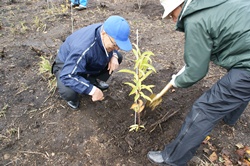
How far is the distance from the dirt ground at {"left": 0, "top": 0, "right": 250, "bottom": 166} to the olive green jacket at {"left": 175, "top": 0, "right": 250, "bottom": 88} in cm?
105

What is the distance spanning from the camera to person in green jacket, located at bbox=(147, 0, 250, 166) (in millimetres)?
1646

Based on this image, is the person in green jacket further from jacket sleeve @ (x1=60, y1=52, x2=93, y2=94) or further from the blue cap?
jacket sleeve @ (x1=60, y1=52, x2=93, y2=94)

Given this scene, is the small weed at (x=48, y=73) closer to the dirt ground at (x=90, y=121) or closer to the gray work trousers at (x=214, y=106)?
the dirt ground at (x=90, y=121)

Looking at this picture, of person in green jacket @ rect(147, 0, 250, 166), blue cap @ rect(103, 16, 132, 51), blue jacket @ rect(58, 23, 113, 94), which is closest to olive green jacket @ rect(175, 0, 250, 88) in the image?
person in green jacket @ rect(147, 0, 250, 166)

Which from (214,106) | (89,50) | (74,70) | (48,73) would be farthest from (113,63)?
(214,106)

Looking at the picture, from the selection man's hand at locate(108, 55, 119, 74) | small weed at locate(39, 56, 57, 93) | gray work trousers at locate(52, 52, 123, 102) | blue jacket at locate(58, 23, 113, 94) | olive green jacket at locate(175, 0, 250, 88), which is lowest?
small weed at locate(39, 56, 57, 93)

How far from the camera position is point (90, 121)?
266 cm

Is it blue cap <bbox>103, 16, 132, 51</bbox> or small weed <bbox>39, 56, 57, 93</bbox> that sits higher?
blue cap <bbox>103, 16, 132, 51</bbox>

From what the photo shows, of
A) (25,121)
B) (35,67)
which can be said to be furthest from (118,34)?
(35,67)

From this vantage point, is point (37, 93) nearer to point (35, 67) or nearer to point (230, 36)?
point (35, 67)

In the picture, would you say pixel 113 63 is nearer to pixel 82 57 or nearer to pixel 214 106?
pixel 82 57

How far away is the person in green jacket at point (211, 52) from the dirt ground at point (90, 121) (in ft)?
1.94

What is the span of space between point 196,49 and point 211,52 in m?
0.22

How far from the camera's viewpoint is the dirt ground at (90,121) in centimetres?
235
